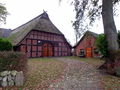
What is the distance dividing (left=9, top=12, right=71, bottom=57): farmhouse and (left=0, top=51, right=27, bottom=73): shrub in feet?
49.9

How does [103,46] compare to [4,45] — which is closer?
[103,46]

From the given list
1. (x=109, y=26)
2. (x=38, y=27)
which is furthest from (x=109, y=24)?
(x=38, y=27)

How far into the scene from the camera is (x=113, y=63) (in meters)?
8.26

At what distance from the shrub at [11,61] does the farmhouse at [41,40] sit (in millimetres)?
15220

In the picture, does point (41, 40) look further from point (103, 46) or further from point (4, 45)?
point (103, 46)

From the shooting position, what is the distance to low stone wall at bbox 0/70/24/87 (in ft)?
17.4

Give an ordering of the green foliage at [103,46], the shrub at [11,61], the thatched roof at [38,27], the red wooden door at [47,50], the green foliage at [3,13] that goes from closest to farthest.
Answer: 1. the shrub at [11,61]
2. the green foliage at [103,46]
3. the green foliage at [3,13]
4. the thatched roof at [38,27]
5. the red wooden door at [47,50]

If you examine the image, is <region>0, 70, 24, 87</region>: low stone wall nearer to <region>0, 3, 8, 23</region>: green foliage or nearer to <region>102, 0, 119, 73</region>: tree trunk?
<region>102, 0, 119, 73</region>: tree trunk

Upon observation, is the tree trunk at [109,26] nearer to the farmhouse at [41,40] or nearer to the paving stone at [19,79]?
the paving stone at [19,79]

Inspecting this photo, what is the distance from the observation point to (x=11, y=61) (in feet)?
17.7

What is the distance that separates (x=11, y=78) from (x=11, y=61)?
74cm

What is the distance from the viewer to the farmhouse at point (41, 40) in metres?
21.1

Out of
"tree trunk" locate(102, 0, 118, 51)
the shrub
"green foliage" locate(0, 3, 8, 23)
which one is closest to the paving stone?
the shrub

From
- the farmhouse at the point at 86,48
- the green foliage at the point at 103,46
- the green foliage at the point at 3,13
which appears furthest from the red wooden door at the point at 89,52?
the green foliage at the point at 3,13
